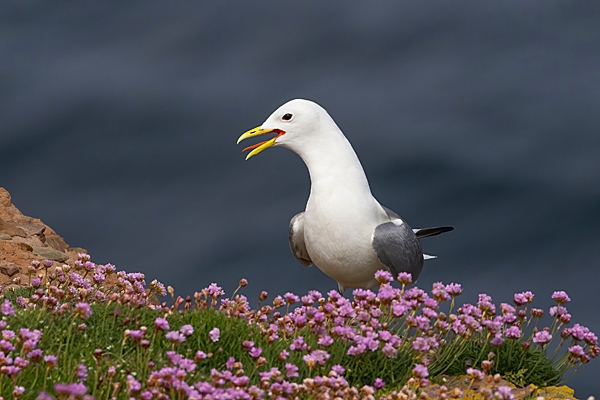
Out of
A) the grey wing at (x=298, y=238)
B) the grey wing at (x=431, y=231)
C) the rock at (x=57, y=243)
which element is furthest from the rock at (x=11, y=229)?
the grey wing at (x=431, y=231)

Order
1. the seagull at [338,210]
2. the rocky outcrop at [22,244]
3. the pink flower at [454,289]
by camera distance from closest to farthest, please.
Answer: the pink flower at [454,289] < the seagull at [338,210] < the rocky outcrop at [22,244]

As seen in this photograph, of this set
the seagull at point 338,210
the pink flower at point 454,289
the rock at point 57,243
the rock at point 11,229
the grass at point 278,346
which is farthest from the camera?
the rock at point 57,243

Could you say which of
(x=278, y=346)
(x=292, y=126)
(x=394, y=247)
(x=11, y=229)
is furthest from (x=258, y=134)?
→ (x=11, y=229)

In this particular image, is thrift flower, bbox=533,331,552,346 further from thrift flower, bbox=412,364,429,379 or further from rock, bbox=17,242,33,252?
rock, bbox=17,242,33,252

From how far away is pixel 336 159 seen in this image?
895 cm

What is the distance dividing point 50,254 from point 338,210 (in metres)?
4.98

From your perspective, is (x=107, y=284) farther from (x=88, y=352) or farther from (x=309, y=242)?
(x=88, y=352)

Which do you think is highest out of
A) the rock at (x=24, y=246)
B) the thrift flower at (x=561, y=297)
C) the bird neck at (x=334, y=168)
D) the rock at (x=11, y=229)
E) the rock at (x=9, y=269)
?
the rock at (x=11, y=229)

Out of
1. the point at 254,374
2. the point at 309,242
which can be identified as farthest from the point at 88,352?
the point at 309,242

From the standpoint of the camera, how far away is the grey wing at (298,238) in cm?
968

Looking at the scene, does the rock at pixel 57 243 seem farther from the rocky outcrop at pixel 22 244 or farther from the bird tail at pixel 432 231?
the bird tail at pixel 432 231

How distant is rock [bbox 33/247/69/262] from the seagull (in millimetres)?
4011

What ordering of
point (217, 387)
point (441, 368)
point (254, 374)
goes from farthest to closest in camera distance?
point (441, 368) → point (254, 374) → point (217, 387)

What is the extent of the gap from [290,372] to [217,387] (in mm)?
752
